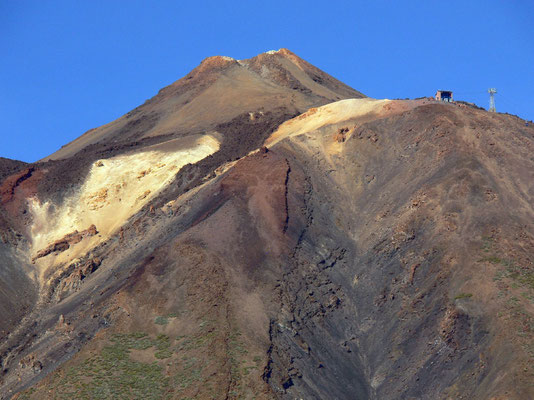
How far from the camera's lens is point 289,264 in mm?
58250

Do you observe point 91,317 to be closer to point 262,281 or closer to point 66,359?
point 66,359

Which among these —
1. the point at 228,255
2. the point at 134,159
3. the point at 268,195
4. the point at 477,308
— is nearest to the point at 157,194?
the point at 134,159

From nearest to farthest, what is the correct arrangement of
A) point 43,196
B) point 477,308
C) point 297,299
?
point 477,308 < point 297,299 < point 43,196

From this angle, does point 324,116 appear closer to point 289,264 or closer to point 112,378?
point 289,264

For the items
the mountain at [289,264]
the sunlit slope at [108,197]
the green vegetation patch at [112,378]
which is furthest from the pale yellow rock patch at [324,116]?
the green vegetation patch at [112,378]

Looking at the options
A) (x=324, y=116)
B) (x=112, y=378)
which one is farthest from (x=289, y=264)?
(x=324, y=116)

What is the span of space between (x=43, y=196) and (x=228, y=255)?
102ft

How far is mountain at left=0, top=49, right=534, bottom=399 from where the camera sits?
A: 161 ft

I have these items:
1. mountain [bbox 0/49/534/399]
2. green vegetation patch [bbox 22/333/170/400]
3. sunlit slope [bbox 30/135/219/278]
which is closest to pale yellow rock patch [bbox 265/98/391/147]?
mountain [bbox 0/49/534/399]

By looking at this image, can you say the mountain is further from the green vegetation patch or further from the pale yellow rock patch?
the pale yellow rock patch

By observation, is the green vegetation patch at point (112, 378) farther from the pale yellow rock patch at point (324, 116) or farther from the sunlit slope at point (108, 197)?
the pale yellow rock patch at point (324, 116)

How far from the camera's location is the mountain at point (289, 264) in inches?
1932

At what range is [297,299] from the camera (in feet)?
183

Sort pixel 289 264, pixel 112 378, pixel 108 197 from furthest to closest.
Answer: pixel 108 197 → pixel 289 264 → pixel 112 378
